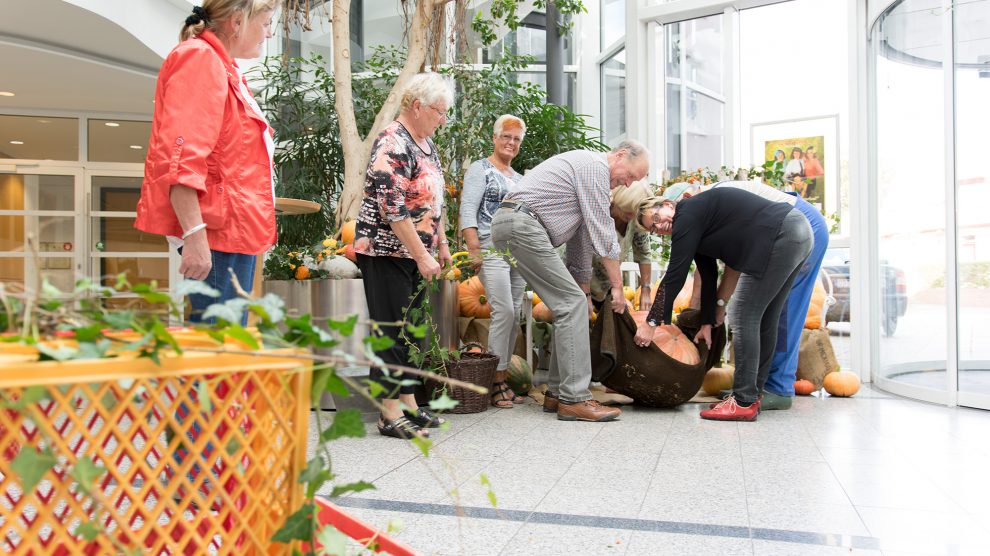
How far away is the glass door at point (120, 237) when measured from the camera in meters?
7.13

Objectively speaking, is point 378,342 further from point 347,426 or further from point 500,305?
point 500,305

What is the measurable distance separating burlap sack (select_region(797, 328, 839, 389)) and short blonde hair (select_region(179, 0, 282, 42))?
3761 millimetres

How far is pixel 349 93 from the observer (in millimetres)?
5078

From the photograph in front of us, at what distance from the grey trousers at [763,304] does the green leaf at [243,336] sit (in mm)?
3233

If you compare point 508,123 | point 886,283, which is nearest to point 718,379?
point 886,283

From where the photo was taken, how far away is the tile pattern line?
1.92 metres

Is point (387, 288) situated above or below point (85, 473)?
above

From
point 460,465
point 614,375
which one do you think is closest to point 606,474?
point 460,465

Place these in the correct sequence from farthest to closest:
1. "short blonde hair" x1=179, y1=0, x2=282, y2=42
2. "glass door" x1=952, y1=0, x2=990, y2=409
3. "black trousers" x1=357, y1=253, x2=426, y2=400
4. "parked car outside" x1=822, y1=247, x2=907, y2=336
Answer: "parked car outside" x1=822, y1=247, x2=907, y2=336, "glass door" x1=952, y1=0, x2=990, y2=409, "black trousers" x1=357, y1=253, x2=426, y2=400, "short blonde hair" x1=179, y1=0, x2=282, y2=42

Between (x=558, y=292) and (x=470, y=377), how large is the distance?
→ 607mm

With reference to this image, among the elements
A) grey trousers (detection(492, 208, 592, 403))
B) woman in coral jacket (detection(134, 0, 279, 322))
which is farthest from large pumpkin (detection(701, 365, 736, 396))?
woman in coral jacket (detection(134, 0, 279, 322))

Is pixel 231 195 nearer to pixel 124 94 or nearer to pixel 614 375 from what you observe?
pixel 614 375

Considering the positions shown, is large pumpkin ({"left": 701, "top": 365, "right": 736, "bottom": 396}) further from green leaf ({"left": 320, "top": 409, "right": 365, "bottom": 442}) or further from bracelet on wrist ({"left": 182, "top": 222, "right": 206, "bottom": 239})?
green leaf ({"left": 320, "top": 409, "right": 365, "bottom": 442})

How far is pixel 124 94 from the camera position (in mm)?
6613
